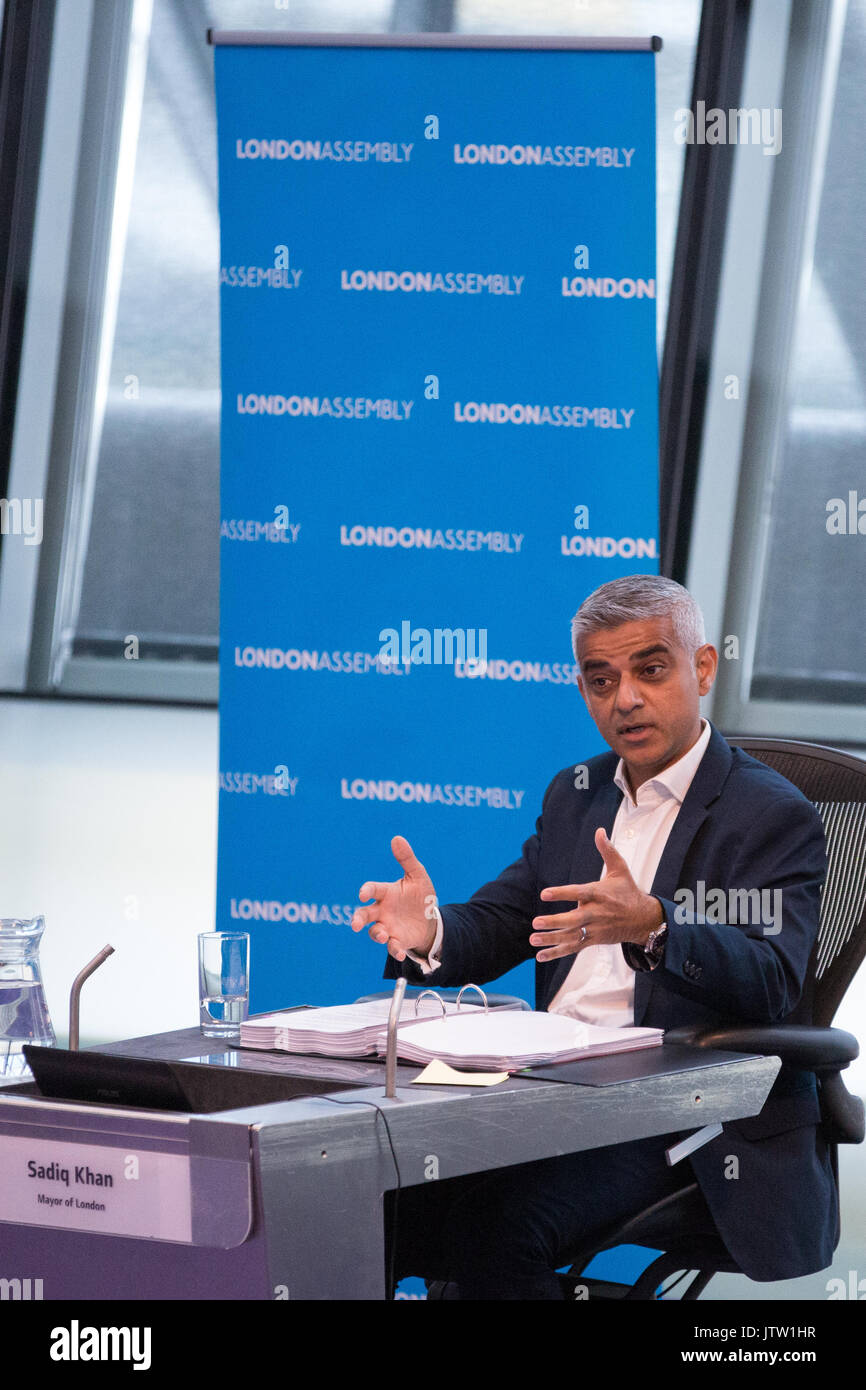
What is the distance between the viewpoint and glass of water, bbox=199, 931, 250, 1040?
1.93 metres

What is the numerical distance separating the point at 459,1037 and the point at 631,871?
540mm

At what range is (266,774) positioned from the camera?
12.2 ft

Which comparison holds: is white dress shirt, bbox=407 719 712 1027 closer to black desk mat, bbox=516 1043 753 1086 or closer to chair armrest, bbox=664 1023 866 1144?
chair armrest, bbox=664 1023 866 1144

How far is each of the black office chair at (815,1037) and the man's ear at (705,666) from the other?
237 mm

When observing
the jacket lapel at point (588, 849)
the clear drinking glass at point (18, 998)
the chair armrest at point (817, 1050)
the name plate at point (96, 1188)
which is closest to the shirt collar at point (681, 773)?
the jacket lapel at point (588, 849)

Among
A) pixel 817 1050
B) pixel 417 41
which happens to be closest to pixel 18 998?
pixel 817 1050

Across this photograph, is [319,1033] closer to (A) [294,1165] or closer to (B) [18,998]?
(B) [18,998]

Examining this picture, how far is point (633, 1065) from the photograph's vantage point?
5.90ft

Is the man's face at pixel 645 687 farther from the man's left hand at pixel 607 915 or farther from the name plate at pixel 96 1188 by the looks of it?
the name plate at pixel 96 1188

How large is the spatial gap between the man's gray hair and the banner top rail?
1.80 m

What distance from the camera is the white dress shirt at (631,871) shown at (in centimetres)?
235
